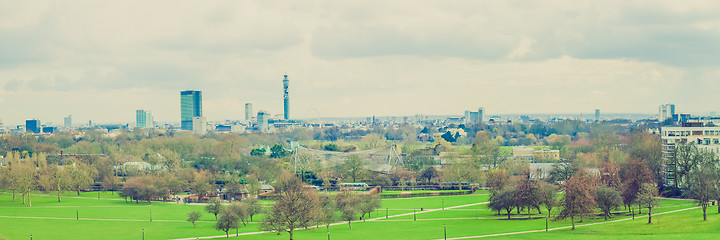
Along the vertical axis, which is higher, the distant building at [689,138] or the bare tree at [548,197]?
the distant building at [689,138]

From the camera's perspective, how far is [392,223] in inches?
2490

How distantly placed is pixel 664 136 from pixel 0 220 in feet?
218

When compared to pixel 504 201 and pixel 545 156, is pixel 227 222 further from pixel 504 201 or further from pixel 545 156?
pixel 545 156


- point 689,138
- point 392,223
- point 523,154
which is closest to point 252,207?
point 392,223

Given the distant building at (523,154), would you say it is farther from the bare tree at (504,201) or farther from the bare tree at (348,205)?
the bare tree at (348,205)

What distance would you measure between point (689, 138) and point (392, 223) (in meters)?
35.9

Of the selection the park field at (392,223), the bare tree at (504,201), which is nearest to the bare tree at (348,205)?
the park field at (392,223)

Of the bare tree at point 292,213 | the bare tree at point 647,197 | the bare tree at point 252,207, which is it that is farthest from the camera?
the bare tree at point 252,207

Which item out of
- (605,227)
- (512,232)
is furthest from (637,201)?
(512,232)

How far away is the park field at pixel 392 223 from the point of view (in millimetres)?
50531

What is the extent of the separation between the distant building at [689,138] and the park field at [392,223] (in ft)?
38.6

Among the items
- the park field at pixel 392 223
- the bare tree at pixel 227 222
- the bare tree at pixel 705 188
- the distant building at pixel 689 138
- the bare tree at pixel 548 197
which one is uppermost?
the distant building at pixel 689 138

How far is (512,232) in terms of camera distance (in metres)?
54.1

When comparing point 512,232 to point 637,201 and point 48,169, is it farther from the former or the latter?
point 48,169
